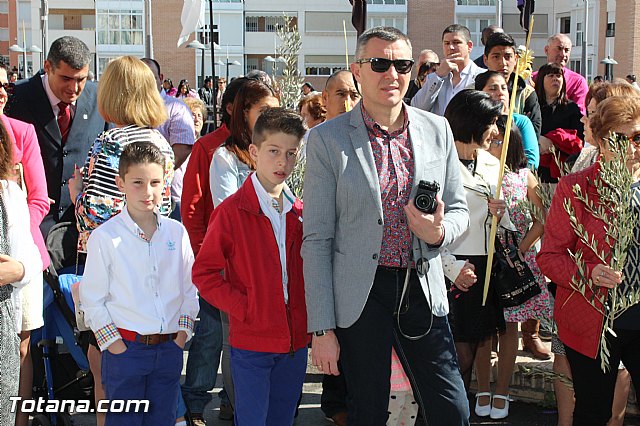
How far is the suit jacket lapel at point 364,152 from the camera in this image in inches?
152

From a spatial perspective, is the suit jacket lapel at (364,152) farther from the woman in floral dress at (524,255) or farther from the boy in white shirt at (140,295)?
the woman in floral dress at (524,255)

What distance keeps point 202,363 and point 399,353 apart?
2.19 meters

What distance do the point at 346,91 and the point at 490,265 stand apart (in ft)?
6.58

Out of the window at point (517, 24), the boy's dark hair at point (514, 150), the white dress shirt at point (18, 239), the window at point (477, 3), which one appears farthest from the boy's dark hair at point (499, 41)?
the window at point (477, 3)

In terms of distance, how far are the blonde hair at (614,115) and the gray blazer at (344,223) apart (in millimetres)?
1029

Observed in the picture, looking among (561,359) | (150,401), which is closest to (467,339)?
(561,359)

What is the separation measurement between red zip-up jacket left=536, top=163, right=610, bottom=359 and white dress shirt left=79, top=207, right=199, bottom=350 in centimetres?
189

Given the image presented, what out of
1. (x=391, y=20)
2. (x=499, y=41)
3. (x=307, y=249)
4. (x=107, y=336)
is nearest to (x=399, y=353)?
(x=307, y=249)

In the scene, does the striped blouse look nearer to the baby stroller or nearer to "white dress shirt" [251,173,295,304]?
the baby stroller

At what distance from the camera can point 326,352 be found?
12.7 feet

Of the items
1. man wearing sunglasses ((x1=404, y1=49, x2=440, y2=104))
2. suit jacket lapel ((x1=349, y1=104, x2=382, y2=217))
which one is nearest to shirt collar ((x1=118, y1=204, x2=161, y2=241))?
suit jacket lapel ((x1=349, y1=104, x2=382, y2=217))

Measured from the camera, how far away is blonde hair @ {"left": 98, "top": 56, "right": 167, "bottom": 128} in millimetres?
5219

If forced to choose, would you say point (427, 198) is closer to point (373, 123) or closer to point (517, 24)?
point (373, 123)

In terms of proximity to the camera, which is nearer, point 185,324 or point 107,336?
point 107,336
